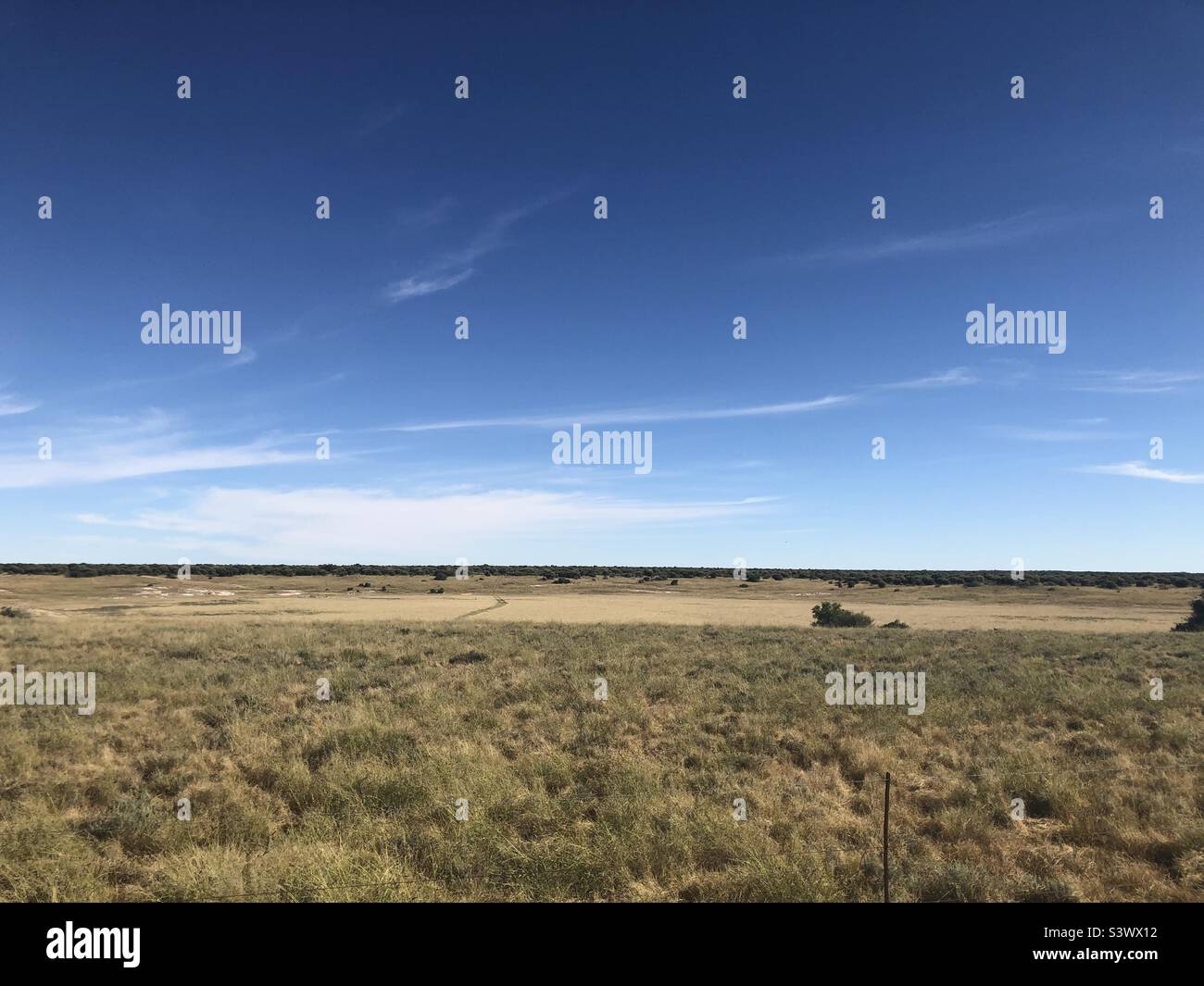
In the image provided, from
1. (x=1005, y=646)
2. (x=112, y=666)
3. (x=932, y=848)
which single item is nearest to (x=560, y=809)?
(x=932, y=848)

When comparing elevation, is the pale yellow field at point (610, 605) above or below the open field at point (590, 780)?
below

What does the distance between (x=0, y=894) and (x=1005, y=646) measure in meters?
27.8

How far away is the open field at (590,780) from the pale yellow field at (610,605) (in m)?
19.8

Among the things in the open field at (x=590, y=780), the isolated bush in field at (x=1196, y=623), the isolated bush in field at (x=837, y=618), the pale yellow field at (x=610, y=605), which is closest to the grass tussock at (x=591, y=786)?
the open field at (x=590, y=780)

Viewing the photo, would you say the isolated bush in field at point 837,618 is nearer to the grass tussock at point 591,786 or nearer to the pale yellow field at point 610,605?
the pale yellow field at point 610,605

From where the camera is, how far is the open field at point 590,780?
21.8ft

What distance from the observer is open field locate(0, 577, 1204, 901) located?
663cm

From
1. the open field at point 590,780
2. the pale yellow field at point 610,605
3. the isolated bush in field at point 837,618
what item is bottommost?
the pale yellow field at point 610,605

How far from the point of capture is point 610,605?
59.6 metres

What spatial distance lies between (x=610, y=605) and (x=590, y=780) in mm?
50287

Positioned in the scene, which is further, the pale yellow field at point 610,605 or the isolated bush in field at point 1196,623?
the pale yellow field at point 610,605

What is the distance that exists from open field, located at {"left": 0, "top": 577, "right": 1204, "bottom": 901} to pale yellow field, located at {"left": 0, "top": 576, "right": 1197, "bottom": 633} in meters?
19.8
